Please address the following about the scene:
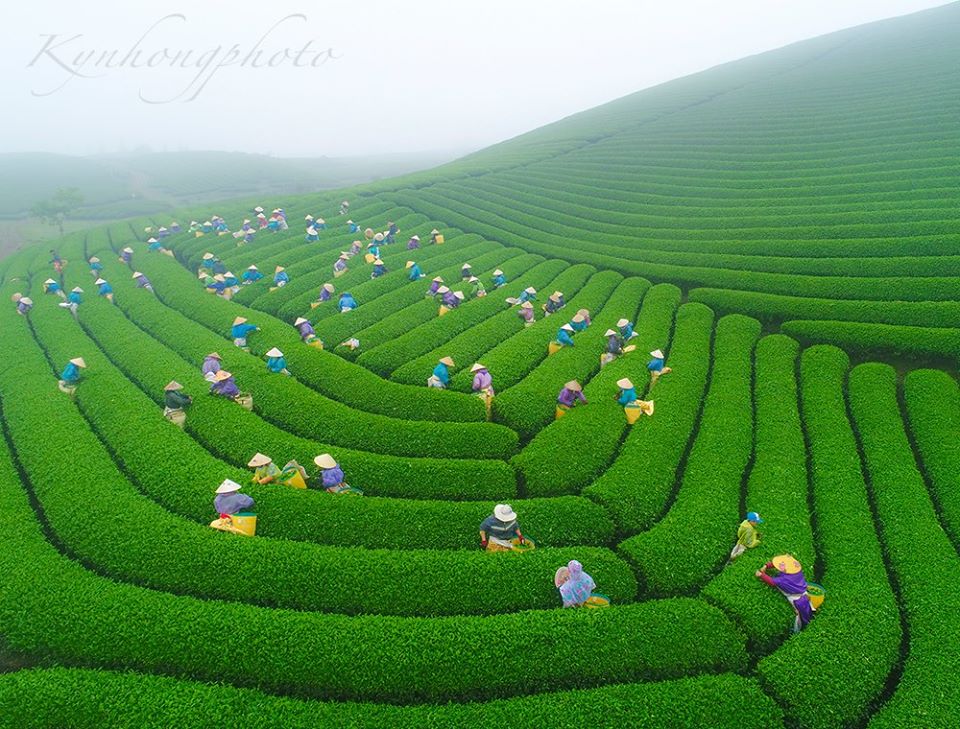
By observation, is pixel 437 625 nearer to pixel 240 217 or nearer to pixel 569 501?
pixel 569 501

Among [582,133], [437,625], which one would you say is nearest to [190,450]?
[437,625]

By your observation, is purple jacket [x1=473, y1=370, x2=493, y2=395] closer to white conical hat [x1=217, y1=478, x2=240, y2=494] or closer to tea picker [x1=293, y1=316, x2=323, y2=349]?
tea picker [x1=293, y1=316, x2=323, y2=349]

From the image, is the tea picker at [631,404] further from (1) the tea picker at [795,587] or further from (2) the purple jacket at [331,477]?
(2) the purple jacket at [331,477]

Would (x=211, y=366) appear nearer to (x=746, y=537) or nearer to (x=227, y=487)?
(x=227, y=487)

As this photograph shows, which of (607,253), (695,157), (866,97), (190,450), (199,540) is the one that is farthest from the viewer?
(866,97)

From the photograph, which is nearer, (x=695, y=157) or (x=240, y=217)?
(x=240, y=217)

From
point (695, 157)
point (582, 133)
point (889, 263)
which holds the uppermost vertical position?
point (582, 133)

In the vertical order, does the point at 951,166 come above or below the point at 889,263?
above
